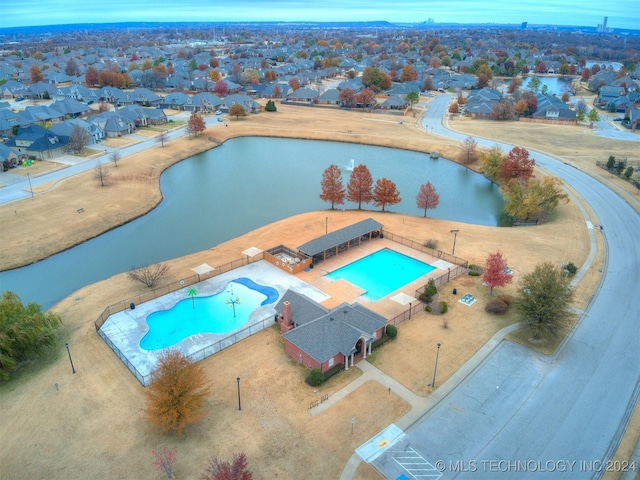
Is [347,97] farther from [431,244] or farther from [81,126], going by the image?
[431,244]

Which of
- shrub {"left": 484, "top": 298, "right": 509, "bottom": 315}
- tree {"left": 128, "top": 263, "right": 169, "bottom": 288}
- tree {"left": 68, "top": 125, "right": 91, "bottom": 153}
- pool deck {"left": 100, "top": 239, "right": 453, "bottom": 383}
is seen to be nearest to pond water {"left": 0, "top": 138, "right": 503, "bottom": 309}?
tree {"left": 128, "top": 263, "right": 169, "bottom": 288}

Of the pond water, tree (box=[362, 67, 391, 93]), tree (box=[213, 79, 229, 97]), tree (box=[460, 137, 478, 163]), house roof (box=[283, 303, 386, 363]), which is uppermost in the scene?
tree (box=[362, 67, 391, 93])

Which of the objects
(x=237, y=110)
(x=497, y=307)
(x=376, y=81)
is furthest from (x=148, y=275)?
(x=376, y=81)

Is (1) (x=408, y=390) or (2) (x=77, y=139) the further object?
(2) (x=77, y=139)

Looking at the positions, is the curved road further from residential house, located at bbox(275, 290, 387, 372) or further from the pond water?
the pond water

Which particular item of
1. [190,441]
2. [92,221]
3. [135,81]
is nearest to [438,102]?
[135,81]

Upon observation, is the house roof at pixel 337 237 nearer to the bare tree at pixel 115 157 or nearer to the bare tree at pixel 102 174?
the bare tree at pixel 102 174
